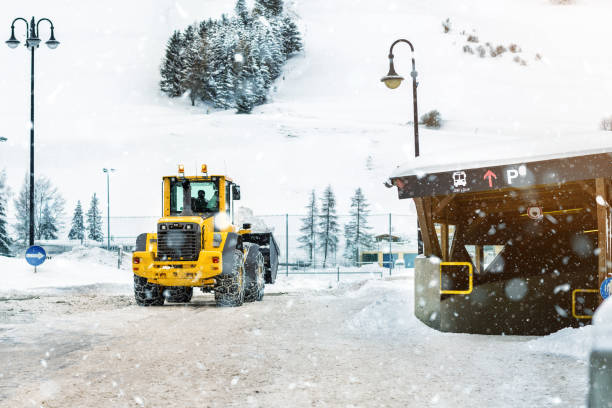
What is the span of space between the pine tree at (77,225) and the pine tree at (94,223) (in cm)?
230

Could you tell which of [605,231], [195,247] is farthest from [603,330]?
[195,247]

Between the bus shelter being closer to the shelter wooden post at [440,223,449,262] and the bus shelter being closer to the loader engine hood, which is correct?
the shelter wooden post at [440,223,449,262]

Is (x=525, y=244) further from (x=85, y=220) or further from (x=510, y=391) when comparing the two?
(x=85, y=220)

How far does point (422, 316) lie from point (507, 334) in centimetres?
145

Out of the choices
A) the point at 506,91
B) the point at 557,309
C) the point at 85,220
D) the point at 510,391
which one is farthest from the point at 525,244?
the point at 506,91

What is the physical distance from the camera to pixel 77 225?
2884 inches

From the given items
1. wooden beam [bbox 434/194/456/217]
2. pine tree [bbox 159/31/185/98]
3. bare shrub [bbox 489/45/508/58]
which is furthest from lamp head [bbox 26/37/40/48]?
bare shrub [bbox 489/45/508/58]

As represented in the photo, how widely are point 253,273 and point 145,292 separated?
273 centimetres

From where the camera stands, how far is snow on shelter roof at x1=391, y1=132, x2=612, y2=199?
9812 millimetres

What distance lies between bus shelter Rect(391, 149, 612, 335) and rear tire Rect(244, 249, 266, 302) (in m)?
6.15

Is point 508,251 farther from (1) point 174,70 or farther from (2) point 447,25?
(2) point 447,25

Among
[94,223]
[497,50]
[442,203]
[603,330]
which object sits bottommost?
[603,330]

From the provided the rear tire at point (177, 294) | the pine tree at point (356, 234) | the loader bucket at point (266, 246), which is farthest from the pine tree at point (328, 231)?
the rear tire at point (177, 294)

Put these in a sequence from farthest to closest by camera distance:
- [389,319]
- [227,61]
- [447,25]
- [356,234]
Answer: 1. [447,25]
2. [227,61]
3. [356,234]
4. [389,319]
